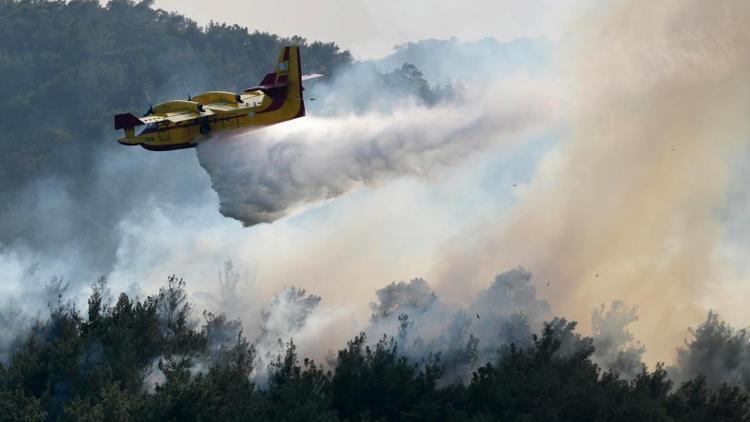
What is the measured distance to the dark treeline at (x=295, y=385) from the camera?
6238 centimetres

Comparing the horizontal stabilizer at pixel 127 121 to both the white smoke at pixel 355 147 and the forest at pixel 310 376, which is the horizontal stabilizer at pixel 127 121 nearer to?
the white smoke at pixel 355 147

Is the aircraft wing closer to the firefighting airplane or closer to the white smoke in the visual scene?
the firefighting airplane

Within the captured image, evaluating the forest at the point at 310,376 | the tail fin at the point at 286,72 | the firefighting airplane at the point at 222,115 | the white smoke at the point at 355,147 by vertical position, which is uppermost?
the tail fin at the point at 286,72

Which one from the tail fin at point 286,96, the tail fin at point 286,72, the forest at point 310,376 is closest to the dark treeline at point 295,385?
the forest at point 310,376

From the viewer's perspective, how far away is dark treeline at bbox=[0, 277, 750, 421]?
6238 centimetres

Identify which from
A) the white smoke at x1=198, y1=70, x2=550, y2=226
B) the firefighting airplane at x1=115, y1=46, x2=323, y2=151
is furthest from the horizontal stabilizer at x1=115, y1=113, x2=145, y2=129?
the white smoke at x1=198, y1=70, x2=550, y2=226

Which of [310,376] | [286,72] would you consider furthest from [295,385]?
[286,72]

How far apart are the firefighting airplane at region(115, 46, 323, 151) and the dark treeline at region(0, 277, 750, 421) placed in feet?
28.3

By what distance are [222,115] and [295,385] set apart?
1210 cm

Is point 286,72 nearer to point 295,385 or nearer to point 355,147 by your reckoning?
point 355,147

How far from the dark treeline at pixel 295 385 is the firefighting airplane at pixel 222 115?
8.61 meters

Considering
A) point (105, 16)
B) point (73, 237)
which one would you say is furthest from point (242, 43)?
point (73, 237)

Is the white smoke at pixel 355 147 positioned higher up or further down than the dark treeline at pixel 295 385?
higher up

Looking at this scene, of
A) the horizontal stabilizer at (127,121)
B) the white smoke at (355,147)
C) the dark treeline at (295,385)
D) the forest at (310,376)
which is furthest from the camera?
the white smoke at (355,147)
